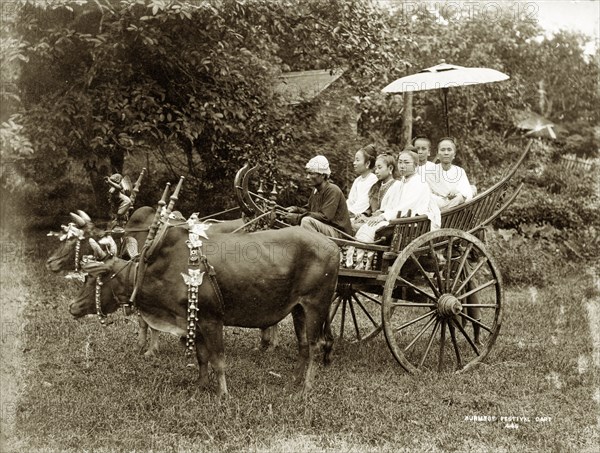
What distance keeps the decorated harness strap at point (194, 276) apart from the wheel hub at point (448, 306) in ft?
7.63

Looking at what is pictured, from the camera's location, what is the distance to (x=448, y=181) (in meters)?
8.16

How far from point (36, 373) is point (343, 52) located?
23.8 ft

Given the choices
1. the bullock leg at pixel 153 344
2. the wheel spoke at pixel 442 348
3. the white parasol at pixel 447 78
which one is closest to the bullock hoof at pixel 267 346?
the bullock leg at pixel 153 344

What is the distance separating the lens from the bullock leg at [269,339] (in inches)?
303

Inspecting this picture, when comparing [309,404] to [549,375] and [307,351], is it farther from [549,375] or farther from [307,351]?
[549,375]

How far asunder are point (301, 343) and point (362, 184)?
2.57 m

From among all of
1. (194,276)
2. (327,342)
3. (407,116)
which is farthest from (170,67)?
(407,116)

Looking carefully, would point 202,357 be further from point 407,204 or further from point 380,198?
point 380,198

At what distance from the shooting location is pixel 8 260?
38.1ft

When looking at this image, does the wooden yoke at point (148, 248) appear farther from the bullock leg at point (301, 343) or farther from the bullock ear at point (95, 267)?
the bullock leg at point (301, 343)

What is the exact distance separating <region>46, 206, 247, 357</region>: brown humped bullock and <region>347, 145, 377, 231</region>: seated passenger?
1.62 m

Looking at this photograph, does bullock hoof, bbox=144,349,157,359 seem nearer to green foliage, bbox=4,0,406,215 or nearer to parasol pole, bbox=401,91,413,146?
green foliage, bbox=4,0,406,215

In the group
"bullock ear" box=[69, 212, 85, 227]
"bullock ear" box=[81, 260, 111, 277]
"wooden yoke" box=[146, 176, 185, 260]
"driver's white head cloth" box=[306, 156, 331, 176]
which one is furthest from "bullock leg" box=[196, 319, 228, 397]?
"driver's white head cloth" box=[306, 156, 331, 176]

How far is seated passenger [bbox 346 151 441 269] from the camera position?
6.99 metres
